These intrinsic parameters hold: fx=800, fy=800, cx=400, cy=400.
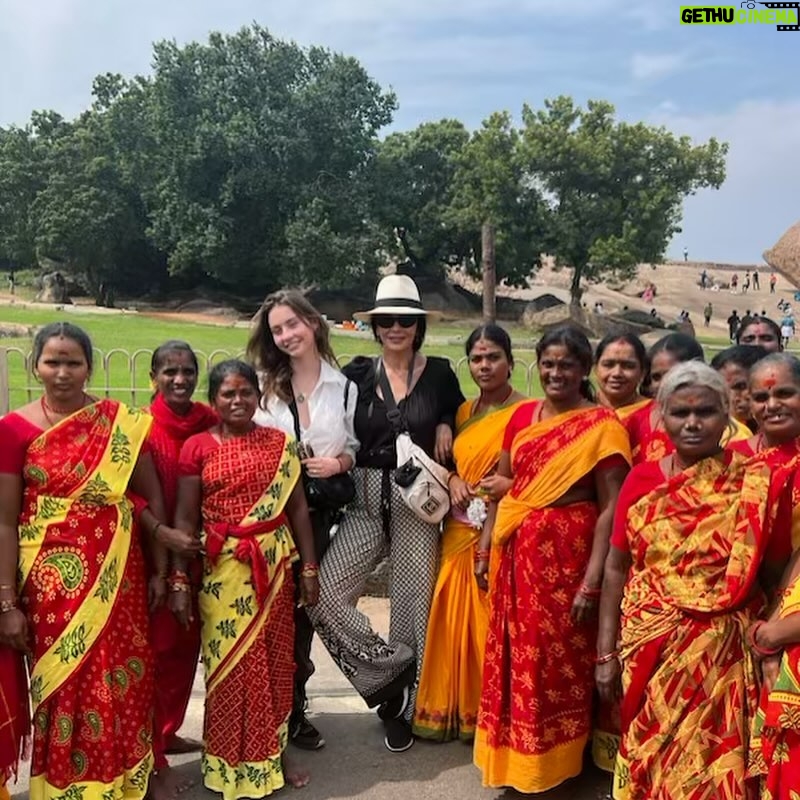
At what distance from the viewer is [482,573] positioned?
3.27 metres

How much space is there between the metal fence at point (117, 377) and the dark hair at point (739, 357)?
3497mm

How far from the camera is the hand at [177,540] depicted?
115 inches

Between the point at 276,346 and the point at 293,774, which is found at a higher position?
the point at 276,346

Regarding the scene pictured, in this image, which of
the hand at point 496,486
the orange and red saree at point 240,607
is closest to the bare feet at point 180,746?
the orange and red saree at point 240,607

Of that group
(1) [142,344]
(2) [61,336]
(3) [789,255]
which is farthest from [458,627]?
(1) [142,344]

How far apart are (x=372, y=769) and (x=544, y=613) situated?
107cm

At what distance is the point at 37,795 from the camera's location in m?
2.73

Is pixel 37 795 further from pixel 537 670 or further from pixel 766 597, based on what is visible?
pixel 766 597

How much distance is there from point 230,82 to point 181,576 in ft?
111

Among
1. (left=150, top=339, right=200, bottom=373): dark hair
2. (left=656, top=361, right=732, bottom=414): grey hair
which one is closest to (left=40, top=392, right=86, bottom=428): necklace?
(left=150, top=339, right=200, bottom=373): dark hair

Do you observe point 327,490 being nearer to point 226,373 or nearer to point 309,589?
point 309,589

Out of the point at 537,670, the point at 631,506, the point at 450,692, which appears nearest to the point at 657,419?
the point at 631,506

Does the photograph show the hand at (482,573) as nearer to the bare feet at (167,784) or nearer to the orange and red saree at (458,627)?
the orange and red saree at (458,627)

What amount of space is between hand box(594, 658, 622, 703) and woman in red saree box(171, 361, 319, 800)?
1.21 m
